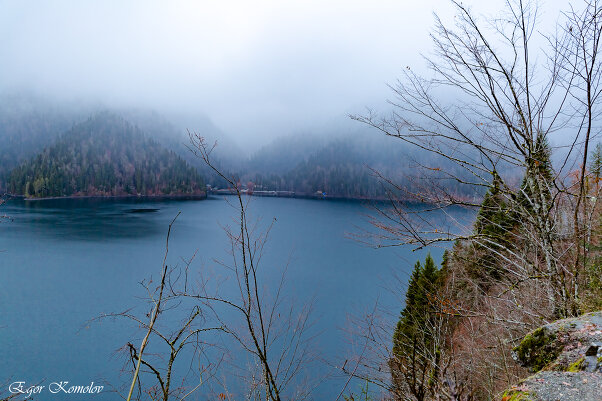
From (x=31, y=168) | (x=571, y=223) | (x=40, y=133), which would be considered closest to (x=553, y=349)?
(x=571, y=223)

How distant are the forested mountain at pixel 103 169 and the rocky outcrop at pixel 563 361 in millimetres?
79626

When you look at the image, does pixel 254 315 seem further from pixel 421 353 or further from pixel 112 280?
pixel 112 280

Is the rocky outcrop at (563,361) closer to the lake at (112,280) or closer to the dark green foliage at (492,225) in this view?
the dark green foliage at (492,225)

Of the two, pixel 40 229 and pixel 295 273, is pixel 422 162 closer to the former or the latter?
pixel 295 273

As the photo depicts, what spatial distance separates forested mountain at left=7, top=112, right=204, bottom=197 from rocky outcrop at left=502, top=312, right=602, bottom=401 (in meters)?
79.6

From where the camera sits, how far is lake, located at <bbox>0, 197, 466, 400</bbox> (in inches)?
591

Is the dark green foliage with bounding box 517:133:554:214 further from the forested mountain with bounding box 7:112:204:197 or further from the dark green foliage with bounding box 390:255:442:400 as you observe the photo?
the forested mountain with bounding box 7:112:204:197

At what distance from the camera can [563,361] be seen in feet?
6.72

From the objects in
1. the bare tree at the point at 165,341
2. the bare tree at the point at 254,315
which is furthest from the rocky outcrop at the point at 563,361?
the bare tree at the point at 165,341

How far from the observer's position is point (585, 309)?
9.12ft

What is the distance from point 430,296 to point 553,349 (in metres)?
1.08

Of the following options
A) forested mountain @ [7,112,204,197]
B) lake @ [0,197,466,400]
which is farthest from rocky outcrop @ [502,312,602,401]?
forested mountain @ [7,112,204,197]

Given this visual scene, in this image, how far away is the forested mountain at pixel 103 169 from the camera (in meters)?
71.0

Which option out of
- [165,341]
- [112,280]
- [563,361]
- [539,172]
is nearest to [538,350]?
[563,361]
